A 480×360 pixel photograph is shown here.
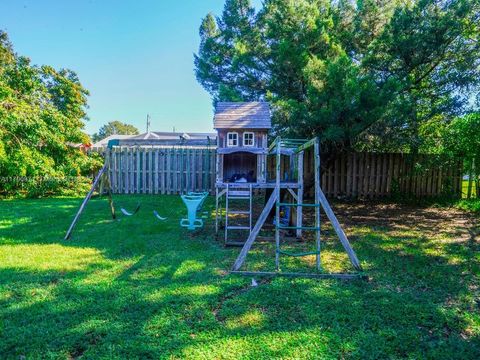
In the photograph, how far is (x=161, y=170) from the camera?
36.7 feet

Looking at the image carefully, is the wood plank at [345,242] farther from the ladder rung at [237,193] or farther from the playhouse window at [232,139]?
the playhouse window at [232,139]

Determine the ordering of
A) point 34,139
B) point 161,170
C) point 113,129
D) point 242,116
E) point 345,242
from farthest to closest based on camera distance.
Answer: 1. point 113,129
2. point 161,170
3. point 34,139
4. point 242,116
5. point 345,242

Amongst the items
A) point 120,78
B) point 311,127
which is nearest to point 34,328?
point 311,127

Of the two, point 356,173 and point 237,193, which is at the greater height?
point 356,173

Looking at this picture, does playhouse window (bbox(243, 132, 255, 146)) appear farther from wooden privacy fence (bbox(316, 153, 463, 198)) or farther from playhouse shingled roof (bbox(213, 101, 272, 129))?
wooden privacy fence (bbox(316, 153, 463, 198))

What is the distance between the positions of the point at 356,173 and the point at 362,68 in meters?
3.86

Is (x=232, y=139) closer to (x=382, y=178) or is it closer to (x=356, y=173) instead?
(x=356, y=173)

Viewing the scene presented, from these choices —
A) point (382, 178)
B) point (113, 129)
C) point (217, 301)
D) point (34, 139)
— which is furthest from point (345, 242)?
point (113, 129)

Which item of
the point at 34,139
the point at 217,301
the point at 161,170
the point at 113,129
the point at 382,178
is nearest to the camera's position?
the point at 217,301

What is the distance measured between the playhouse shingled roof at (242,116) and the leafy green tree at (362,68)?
4.26 ft

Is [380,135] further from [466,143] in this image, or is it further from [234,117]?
[234,117]

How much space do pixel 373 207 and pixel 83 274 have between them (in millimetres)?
8312

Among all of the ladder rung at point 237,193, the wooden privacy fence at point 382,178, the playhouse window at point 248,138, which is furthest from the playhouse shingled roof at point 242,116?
the wooden privacy fence at point 382,178

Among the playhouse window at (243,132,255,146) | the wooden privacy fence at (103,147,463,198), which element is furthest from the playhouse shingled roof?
the wooden privacy fence at (103,147,463,198)
